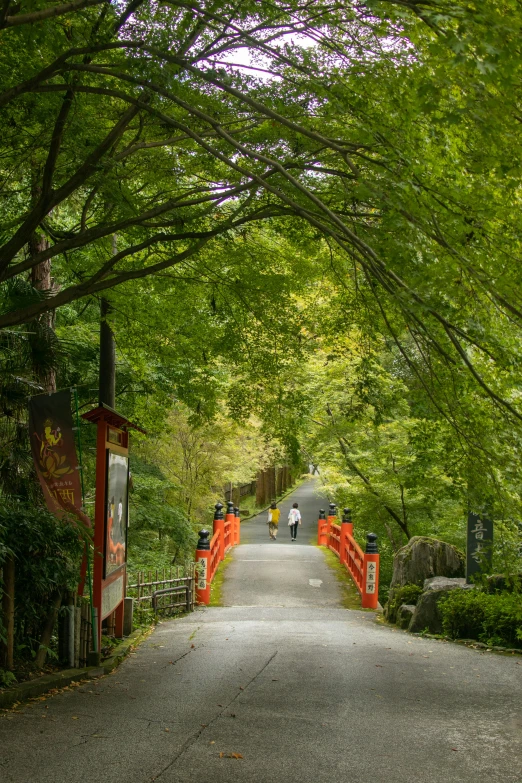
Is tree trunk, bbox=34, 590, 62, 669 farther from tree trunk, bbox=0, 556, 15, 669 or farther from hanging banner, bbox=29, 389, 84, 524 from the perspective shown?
hanging banner, bbox=29, 389, 84, 524

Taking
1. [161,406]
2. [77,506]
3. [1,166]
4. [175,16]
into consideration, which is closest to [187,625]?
[161,406]

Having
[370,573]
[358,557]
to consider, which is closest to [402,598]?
[370,573]

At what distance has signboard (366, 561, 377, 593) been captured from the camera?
1811 cm

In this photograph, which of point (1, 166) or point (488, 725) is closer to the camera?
point (488, 725)

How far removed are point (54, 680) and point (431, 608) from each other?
7.88 meters

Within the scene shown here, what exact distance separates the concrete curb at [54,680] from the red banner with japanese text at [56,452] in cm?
168

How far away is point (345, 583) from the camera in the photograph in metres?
21.4

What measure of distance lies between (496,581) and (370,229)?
720 centimetres

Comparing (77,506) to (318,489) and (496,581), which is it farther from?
(318,489)

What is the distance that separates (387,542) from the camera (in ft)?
89.2

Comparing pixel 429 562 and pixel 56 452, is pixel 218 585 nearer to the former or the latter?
pixel 429 562

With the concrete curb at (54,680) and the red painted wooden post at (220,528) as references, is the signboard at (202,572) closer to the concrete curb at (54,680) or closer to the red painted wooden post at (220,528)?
the red painted wooden post at (220,528)

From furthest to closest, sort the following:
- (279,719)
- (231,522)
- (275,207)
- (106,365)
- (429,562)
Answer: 1. (231,522)
2. (429,562)
3. (106,365)
4. (275,207)
5. (279,719)

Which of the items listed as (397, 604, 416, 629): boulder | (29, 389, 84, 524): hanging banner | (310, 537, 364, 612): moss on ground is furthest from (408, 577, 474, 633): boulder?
(29, 389, 84, 524): hanging banner
